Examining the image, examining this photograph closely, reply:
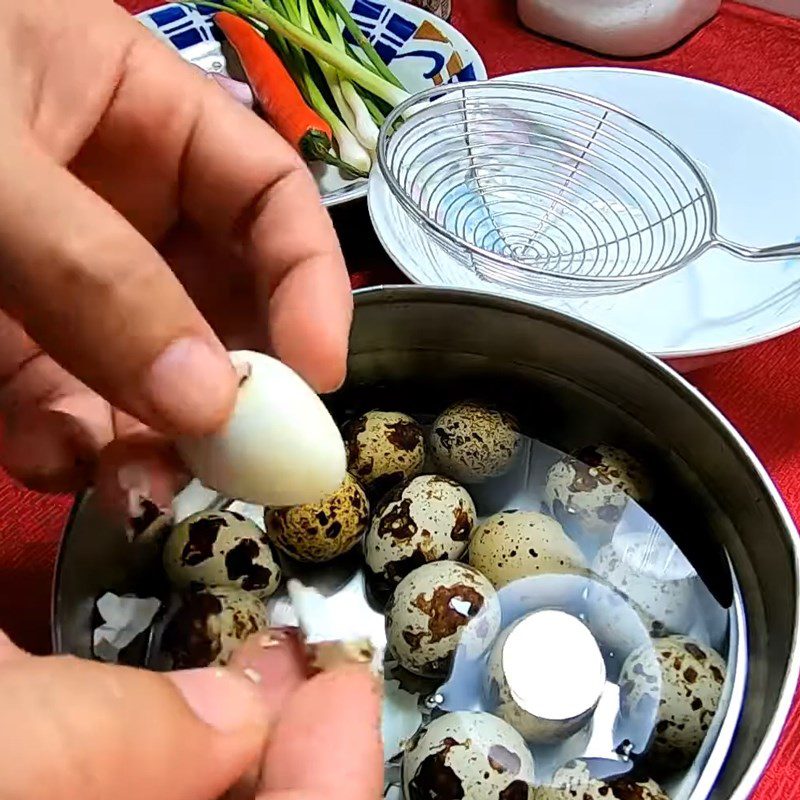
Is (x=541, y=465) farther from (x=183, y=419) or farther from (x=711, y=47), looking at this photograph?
(x=711, y=47)

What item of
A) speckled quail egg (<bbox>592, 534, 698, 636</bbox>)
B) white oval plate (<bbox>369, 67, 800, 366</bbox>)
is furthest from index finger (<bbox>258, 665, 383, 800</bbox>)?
white oval plate (<bbox>369, 67, 800, 366</bbox>)

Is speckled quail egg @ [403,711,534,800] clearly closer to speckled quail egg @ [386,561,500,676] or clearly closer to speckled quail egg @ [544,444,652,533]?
speckled quail egg @ [386,561,500,676]

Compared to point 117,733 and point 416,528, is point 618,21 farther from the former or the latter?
point 117,733

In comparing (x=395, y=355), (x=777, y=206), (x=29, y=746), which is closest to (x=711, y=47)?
(x=777, y=206)

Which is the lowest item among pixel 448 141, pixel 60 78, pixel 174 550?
pixel 174 550

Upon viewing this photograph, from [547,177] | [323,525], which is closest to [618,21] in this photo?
[547,177]

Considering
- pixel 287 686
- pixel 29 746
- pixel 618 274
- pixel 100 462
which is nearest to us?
pixel 29 746
